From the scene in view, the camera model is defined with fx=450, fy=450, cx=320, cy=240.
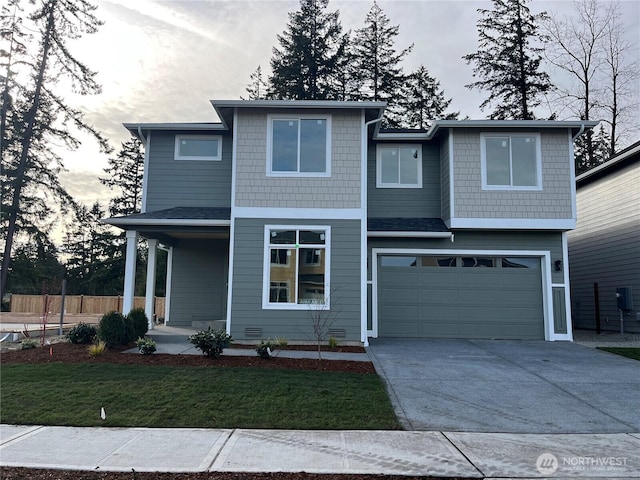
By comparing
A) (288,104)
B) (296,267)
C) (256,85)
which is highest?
(256,85)

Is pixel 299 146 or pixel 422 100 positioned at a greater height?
pixel 422 100

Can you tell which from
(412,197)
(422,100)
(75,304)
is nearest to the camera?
(412,197)

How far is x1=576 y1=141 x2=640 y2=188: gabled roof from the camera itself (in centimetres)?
1299

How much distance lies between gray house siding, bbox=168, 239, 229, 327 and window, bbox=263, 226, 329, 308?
3.13 meters

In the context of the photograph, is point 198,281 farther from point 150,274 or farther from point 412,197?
Answer: point 412,197

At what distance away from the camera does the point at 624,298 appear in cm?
1319

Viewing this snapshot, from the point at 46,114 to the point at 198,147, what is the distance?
11.0 meters

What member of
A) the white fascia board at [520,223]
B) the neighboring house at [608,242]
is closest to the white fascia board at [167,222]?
the white fascia board at [520,223]

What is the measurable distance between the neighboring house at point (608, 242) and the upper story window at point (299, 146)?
9121 mm

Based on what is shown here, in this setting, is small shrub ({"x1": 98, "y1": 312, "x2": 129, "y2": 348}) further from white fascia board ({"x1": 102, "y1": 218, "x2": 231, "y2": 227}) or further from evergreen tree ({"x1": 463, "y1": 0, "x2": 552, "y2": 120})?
evergreen tree ({"x1": 463, "y1": 0, "x2": 552, "y2": 120})

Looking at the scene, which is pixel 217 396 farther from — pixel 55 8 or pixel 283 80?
pixel 283 80

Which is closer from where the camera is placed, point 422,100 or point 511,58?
point 511,58

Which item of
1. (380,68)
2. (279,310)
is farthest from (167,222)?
(380,68)

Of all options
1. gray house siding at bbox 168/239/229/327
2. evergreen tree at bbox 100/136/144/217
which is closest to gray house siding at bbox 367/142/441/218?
gray house siding at bbox 168/239/229/327
